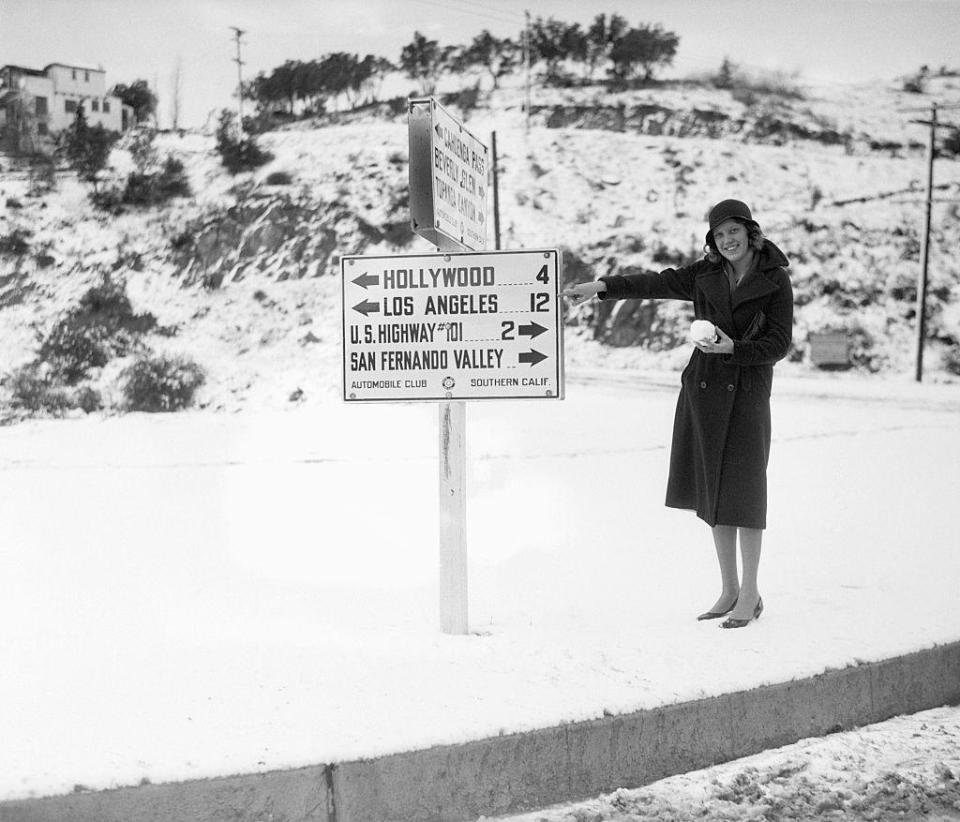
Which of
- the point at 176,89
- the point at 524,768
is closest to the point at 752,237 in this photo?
the point at 524,768

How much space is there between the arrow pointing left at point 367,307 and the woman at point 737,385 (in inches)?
28.7

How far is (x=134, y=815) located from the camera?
260 centimetres

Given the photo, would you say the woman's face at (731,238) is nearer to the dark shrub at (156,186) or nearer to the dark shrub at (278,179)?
the dark shrub at (278,179)

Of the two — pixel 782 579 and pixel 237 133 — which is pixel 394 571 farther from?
pixel 237 133

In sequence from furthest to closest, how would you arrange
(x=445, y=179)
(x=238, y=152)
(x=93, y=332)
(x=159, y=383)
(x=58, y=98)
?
(x=238, y=152), (x=58, y=98), (x=93, y=332), (x=159, y=383), (x=445, y=179)

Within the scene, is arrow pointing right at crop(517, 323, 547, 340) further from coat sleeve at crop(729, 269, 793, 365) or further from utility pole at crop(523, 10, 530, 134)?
utility pole at crop(523, 10, 530, 134)

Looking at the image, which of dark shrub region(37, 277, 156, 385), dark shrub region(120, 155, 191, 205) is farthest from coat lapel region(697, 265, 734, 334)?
dark shrub region(120, 155, 191, 205)

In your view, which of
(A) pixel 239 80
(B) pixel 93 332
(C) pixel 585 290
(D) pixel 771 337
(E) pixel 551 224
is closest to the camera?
(D) pixel 771 337

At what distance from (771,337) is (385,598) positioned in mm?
1990

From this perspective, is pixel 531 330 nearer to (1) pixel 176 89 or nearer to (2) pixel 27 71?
(2) pixel 27 71

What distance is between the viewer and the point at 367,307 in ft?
12.6

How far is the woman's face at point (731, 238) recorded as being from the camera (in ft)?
13.1

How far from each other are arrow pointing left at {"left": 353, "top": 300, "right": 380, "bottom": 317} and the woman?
728 millimetres

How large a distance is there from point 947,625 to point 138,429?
12089 mm
